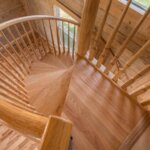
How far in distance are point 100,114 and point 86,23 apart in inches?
37.1

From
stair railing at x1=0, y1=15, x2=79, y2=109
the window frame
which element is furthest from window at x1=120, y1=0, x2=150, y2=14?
stair railing at x1=0, y1=15, x2=79, y2=109

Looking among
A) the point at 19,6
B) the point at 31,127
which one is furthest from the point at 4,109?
the point at 19,6

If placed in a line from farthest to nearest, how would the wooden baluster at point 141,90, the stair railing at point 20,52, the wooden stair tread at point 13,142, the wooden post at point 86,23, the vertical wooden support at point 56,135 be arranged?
the wooden stair tread at point 13,142 → the stair railing at point 20,52 → the wooden post at point 86,23 → the wooden baluster at point 141,90 → the vertical wooden support at point 56,135

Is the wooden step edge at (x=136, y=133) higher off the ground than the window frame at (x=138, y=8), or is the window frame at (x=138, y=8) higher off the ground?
the window frame at (x=138, y=8)

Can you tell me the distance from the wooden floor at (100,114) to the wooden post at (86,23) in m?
0.34

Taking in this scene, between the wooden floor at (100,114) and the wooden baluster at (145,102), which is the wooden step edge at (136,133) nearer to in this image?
the wooden floor at (100,114)

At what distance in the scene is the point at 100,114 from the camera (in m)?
1.76

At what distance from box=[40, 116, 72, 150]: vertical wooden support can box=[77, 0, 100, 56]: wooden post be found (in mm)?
1222

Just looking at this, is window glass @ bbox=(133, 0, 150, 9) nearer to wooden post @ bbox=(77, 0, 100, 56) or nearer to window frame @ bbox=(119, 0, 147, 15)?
window frame @ bbox=(119, 0, 147, 15)

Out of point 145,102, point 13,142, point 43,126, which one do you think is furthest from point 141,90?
point 13,142

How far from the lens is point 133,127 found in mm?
1655

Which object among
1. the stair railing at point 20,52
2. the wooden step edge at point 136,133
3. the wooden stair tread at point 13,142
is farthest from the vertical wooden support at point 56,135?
the wooden stair tread at point 13,142

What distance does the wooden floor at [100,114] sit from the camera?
1.61 metres

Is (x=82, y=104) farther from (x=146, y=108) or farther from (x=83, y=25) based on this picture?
(x=83, y=25)
